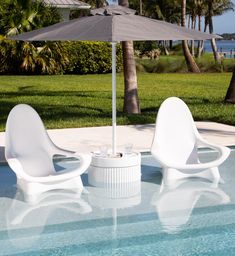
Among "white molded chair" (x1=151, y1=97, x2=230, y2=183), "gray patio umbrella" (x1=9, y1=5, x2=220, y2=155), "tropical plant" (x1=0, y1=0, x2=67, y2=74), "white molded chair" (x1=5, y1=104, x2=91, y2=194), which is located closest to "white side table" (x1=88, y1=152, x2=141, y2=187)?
"white molded chair" (x1=5, y1=104, x2=91, y2=194)

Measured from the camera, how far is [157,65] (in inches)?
1236

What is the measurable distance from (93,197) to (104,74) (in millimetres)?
23333

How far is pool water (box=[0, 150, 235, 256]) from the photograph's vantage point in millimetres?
5871

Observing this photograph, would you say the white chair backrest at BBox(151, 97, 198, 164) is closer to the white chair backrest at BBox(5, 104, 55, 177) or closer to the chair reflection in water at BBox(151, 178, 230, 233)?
the chair reflection in water at BBox(151, 178, 230, 233)

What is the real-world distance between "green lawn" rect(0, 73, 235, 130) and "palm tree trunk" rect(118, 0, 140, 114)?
300mm

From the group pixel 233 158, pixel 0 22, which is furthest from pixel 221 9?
pixel 233 158

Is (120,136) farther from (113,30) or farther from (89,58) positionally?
(89,58)

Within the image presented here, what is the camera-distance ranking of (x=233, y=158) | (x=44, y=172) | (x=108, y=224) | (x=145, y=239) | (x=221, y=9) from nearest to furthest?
(x=145, y=239) → (x=108, y=224) → (x=44, y=172) → (x=233, y=158) → (x=221, y=9)

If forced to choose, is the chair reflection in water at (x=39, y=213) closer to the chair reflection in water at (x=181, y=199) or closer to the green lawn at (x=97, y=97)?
the chair reflection in water at (x=181, y=199)

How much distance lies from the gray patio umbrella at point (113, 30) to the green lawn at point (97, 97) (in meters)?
5.42

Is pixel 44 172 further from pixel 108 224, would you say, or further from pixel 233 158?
pixel 233 158

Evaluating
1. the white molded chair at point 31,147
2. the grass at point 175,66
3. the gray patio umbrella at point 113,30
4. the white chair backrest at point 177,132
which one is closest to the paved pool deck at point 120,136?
the white chair backrest at point 177,132

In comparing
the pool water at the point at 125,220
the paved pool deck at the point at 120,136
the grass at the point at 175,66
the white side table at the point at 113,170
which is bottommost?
the grass at the point at 175,66

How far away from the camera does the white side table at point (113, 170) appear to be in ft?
25.7
